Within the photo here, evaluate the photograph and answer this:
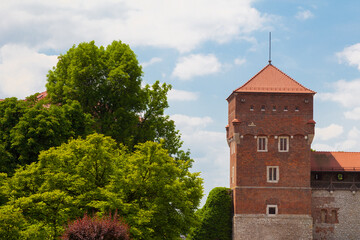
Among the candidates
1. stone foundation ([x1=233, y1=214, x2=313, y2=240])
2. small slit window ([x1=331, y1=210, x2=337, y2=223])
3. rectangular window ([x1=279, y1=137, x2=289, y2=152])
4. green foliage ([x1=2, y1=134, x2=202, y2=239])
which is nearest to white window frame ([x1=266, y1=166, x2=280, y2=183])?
rectangular window ([x1=279, y1=137, x2=289, y2=152])

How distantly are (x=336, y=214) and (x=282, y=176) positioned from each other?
597cm

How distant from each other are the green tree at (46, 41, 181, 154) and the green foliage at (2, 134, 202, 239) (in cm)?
1161

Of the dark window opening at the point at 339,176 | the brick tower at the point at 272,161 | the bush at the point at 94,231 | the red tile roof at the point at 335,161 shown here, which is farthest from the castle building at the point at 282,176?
the bush at the point at 94,231

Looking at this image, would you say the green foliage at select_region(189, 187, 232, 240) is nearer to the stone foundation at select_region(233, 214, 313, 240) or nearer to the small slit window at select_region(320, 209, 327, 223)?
the stone foundation at select_region(233, 214, 313, 240)

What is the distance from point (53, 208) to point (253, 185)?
870 inches

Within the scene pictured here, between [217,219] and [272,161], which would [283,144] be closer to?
[272,161]

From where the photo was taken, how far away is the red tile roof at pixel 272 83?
5241 centimetres

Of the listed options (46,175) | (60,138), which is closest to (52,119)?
(60,138)

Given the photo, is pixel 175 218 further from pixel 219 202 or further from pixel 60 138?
pixel 219 202

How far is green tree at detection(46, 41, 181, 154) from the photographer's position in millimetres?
48344

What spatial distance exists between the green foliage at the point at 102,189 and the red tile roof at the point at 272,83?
18.1 meters

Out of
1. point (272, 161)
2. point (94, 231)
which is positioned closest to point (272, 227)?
point (272, 161)

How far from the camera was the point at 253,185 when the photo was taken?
51.1 meters

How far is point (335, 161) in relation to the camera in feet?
177
